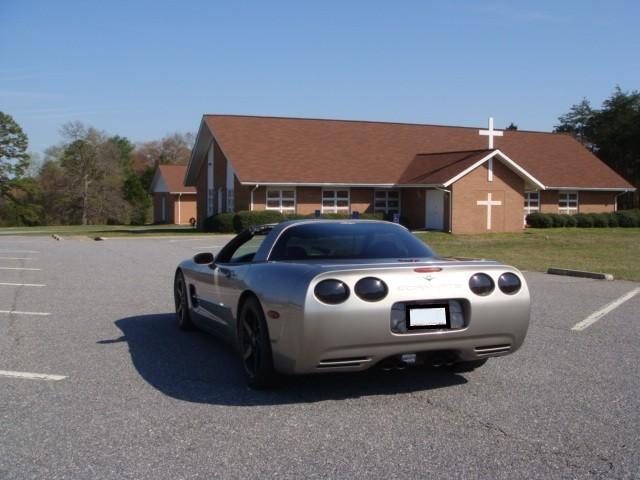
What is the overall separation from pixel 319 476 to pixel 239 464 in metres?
0.49

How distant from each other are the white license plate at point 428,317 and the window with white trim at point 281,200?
105 ft

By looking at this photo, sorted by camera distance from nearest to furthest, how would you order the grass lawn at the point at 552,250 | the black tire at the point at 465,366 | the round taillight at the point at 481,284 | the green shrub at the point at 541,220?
the round taillight at the point at 481,284
the black tire at the point at 465,366
the grass lawn at the point at 552,250
the green shrub at the point at 541,220

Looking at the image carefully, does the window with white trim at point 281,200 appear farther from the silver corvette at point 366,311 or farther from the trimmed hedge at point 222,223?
the silver corvette at point 366,311

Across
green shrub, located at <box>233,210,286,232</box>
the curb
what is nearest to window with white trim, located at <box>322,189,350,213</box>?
green shrub, located at <box>233,210,286,232</box>

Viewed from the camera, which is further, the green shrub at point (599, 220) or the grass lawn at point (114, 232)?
the green shrub at point (599, 220)

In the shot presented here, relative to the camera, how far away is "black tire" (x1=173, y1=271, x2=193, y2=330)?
27.5 feet

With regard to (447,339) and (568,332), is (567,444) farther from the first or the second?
(568,332)

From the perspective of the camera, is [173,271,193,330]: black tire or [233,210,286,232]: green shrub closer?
[173,271,193,330]: black tire

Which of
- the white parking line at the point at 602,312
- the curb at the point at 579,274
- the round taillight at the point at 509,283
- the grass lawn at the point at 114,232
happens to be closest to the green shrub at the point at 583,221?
the grass lawn at the point at 114,232

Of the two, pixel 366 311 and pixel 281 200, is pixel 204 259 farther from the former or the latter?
pixel 281 200

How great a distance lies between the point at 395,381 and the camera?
6137mm

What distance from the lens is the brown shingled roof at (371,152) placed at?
1467 inches

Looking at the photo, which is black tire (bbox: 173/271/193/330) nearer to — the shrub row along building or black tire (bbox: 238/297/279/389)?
black tire (bbox: 238/297/279/389)

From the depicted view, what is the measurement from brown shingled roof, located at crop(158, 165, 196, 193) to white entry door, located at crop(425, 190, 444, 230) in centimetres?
2546
